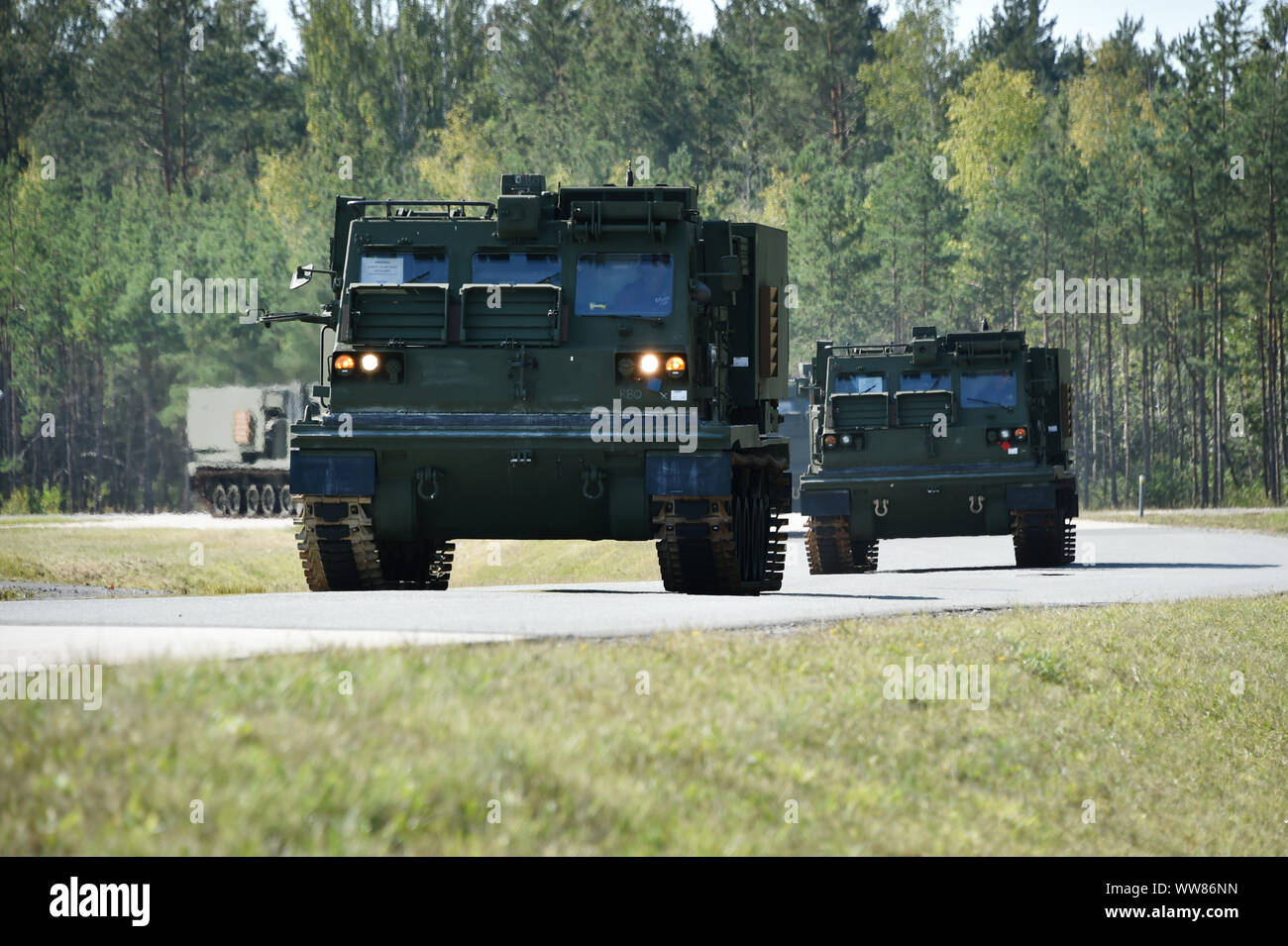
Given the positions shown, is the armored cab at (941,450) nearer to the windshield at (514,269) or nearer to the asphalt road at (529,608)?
Result: the asphalt road at (529,608)

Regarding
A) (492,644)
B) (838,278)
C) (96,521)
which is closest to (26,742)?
(492,644)

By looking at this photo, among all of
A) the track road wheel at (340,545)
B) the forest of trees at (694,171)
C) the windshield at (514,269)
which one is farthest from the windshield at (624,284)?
the forest of trees at (694,171)

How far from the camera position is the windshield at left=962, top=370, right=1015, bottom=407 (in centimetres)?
2800

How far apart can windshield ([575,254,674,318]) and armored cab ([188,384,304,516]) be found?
42.7 metres

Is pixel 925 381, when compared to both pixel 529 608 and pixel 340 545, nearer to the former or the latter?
pixel 340 545

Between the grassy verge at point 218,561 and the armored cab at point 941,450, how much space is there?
4.84 metres

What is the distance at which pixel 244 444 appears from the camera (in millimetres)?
61094

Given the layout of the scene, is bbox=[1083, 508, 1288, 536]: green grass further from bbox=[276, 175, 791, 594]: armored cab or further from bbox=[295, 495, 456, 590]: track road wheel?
bbox=[295, 495, 456, 590]: track road wheel

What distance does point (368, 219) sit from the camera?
1862 cm

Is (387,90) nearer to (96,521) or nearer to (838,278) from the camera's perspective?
(838,278)

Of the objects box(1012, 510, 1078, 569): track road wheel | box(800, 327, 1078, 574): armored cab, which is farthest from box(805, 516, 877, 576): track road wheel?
box(1012, 510, 1078, 569): track road wheel

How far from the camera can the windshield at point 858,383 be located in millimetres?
28656

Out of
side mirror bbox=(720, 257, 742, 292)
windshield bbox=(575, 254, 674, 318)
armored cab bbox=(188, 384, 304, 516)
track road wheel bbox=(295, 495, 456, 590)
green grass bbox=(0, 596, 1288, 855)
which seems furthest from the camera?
armored cab bbox=(188, 384, 304, 516)

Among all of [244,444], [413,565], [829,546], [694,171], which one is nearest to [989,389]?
[829,546]
